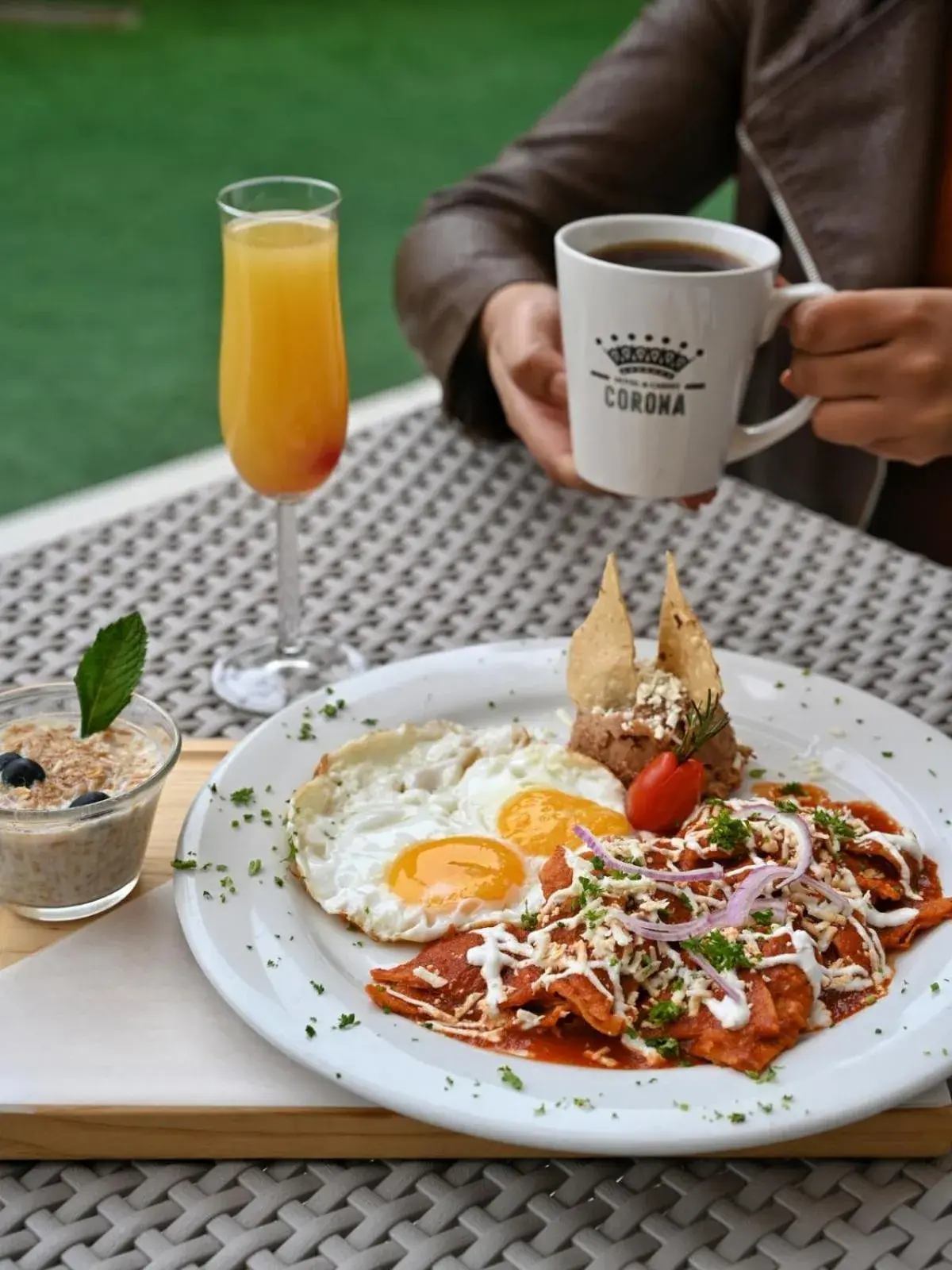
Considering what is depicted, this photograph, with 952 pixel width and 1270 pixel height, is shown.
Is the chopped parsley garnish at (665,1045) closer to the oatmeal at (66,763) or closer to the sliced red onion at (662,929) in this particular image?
the sliced red onion at (662,929)

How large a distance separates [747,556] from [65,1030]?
3.66ft

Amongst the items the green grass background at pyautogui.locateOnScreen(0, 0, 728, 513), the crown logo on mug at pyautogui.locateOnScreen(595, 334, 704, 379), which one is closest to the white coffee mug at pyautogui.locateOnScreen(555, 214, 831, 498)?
the crown logo on mug at pyautogui.locateOnScreen(595, 334, 704, 379)

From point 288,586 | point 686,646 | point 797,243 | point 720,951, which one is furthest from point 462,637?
point 797,243

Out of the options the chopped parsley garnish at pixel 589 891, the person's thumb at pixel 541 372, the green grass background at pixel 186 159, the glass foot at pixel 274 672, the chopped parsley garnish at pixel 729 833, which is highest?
the person's thumb at pixel 541 372

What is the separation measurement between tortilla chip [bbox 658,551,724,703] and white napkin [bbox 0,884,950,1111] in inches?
18.8

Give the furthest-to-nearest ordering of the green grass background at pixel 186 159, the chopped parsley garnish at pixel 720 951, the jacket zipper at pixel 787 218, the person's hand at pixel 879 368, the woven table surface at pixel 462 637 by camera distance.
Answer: the green grass background at pixel 186 159
the jacket zipper at pixel 787 218
the person's hand at pixel 879 368
the chopped parsley garnish at pixel 720 951
the woven table surface at pixel 462 637

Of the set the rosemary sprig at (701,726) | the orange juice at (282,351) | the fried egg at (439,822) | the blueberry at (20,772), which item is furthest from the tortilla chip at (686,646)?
the blueberry at (20,772)

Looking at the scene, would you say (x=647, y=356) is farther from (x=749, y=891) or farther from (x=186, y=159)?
(x=186, y=159)

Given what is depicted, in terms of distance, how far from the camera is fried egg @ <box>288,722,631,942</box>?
4.18ft

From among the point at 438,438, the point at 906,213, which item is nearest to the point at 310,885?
the point at 438,438

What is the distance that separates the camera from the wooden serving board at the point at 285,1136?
1065mm

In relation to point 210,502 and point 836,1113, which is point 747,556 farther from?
point 836,1113

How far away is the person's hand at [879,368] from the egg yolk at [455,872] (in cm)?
65

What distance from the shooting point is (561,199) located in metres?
2.33
